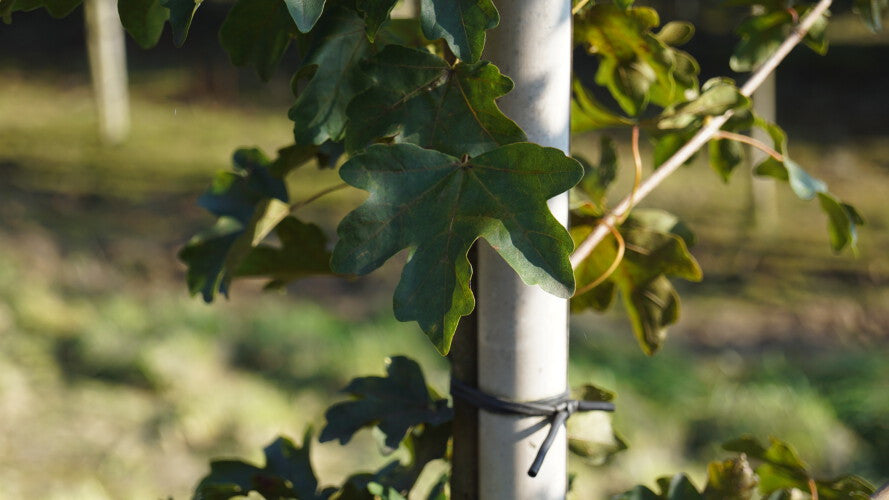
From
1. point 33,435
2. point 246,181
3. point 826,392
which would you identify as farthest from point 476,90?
point 826,392

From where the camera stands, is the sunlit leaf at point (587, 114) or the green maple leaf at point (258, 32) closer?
the green maple leaf at point (258, 32)

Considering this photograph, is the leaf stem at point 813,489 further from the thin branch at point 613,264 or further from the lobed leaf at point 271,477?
the lobed leaf at point 271,477

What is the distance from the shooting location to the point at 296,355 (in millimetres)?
3617

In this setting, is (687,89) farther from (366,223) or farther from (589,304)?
(366,223)

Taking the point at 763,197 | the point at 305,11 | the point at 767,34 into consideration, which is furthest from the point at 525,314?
the point at 763,197

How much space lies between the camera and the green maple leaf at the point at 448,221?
0.63 metres

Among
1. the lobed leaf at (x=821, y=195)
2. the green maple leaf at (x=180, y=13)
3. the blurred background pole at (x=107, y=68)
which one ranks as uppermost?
the blurred background pole at (x=107, y=68)

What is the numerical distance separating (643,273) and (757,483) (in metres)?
0.24

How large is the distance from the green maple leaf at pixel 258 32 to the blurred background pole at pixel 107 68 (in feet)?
19.5

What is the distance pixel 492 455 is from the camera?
803mm

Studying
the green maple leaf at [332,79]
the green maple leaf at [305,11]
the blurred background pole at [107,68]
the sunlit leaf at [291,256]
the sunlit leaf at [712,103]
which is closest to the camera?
the green maple leaf at [305,11]

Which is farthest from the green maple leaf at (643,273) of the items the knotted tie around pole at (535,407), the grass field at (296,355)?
the grass field at (296,355)

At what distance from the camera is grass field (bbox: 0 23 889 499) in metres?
3.03

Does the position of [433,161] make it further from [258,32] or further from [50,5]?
[50,5]
